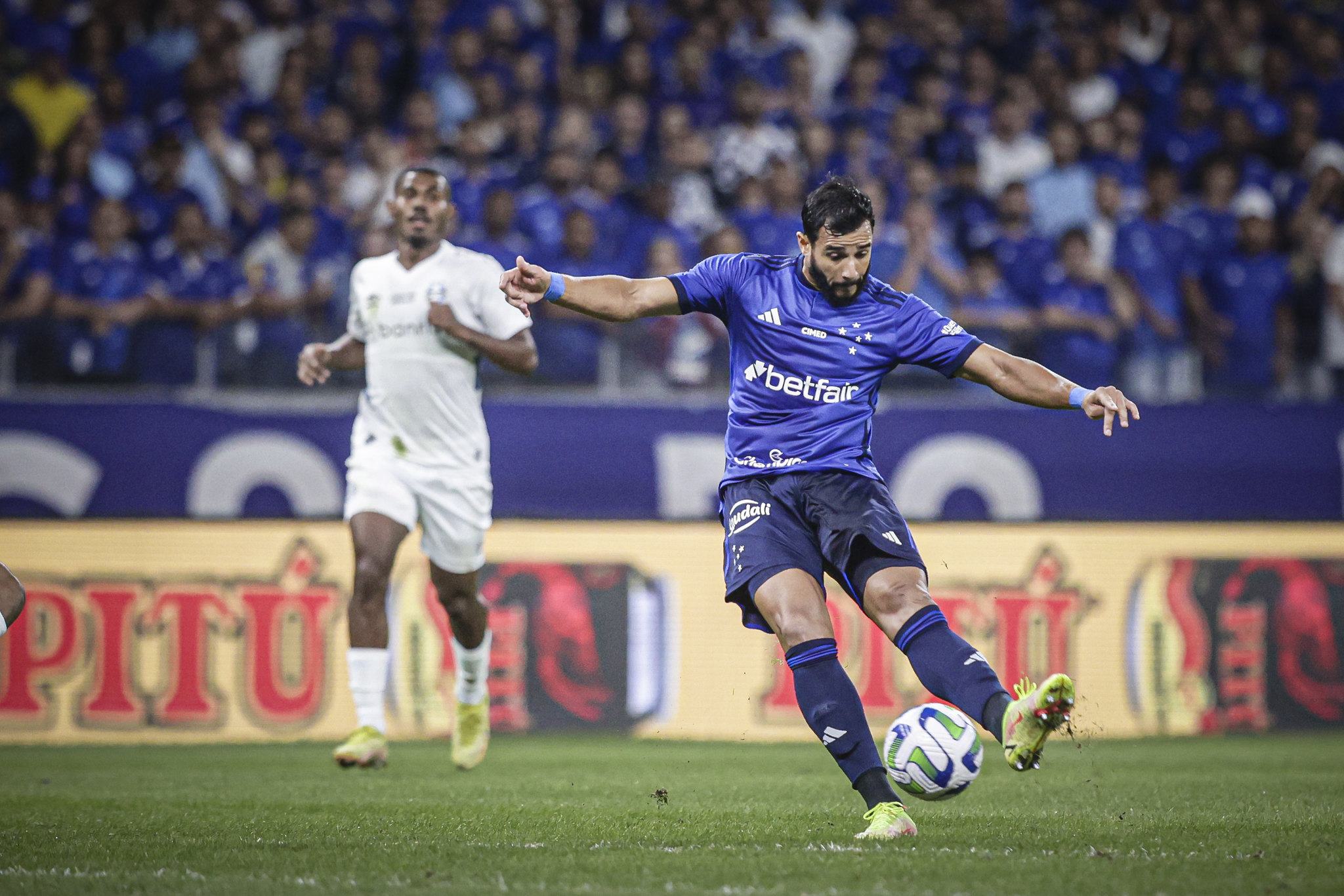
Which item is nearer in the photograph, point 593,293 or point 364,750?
point 593,293

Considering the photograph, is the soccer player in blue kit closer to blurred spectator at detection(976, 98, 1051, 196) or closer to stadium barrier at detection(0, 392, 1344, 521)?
stadium barrier at detection(0, 392, 1344, 521)

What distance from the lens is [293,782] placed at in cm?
689

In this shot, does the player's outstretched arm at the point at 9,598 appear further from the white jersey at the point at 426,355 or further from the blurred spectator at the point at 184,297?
the blurred spectator at the point at 184,297

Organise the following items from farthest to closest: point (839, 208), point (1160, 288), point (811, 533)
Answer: point (1160, 288), point (811, 533), point (839, 208)

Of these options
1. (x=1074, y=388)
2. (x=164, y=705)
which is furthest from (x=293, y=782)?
(x=1074, y=388)

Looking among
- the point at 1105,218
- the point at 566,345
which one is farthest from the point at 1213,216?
the point at 566,345

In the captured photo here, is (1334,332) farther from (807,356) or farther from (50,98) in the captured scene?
A: (50,98)

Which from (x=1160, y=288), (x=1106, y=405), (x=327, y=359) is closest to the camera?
(x=1106, y=405)

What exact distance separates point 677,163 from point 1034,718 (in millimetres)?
8556

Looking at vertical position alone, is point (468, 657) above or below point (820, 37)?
below

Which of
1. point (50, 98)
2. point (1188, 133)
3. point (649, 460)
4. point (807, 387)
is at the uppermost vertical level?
point (1188, 133)

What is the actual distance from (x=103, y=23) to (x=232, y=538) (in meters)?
5.80

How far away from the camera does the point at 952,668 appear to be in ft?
15.8

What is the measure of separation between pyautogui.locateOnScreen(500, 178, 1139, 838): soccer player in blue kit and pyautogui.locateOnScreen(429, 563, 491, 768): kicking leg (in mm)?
2314
